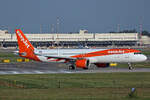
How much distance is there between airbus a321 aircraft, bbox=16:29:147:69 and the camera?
66.7 meters

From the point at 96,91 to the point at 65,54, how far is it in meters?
33.0

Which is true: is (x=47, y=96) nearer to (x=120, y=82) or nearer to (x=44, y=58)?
(x=120, y=82)

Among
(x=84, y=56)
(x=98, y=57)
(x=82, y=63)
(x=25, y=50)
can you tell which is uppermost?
(x=25, y=50)

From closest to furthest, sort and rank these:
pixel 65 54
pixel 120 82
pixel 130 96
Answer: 1. pixel 130 96
2. pixel 120 82
3. pixel 65 54

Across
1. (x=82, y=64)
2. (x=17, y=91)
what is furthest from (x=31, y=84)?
(x=82, y=64)

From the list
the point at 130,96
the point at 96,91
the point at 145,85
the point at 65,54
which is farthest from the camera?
the point at 65,54

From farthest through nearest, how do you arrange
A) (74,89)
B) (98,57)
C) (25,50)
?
(25,50), (98,57), (74,89)

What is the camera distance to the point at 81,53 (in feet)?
226

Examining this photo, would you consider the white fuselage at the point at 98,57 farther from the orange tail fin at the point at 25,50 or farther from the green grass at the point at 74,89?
the green grass at the point at 74,89

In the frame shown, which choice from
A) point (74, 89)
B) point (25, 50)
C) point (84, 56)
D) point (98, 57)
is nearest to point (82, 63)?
point (84, 56)

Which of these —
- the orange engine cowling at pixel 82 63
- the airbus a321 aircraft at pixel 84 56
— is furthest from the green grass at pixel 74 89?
the airbus a321 aircraft at pixel 84 56

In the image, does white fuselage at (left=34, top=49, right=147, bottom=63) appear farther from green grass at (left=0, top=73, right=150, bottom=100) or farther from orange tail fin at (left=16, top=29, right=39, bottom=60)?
green grass at (left=0, top=73, right=150, bottom=100)

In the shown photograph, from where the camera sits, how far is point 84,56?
68.8 m

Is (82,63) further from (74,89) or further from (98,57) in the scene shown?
(74,89)
